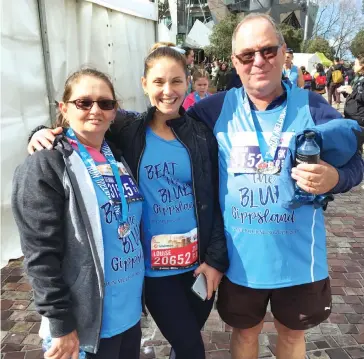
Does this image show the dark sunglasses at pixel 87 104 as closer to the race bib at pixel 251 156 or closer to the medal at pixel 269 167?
the race bib at pixel 251 156

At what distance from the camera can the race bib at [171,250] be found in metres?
1.86

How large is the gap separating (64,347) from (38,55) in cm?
363

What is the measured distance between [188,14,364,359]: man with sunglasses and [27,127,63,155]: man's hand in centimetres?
81

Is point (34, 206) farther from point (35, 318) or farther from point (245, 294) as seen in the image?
point (35, 318)

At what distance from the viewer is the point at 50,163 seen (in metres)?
1.49

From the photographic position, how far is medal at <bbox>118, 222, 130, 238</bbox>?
162 centimetres

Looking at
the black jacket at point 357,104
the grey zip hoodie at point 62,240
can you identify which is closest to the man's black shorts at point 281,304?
the grey zip hoodie at point 62,240

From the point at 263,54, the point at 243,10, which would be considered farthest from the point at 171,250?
the point at 243,10

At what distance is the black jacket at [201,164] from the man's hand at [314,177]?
44cm

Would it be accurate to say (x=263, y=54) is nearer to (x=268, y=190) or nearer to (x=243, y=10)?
(x=268, y=190)

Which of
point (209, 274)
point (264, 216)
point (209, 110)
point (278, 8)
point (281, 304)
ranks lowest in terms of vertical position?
point (281, 304)

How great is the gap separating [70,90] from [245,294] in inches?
52.0

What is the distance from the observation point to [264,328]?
294 centimetres

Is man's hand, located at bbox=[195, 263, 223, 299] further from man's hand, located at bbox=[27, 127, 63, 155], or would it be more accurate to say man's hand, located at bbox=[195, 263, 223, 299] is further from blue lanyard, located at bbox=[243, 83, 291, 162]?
man's hand, located at bbox=[27, 127, 63, 155]
